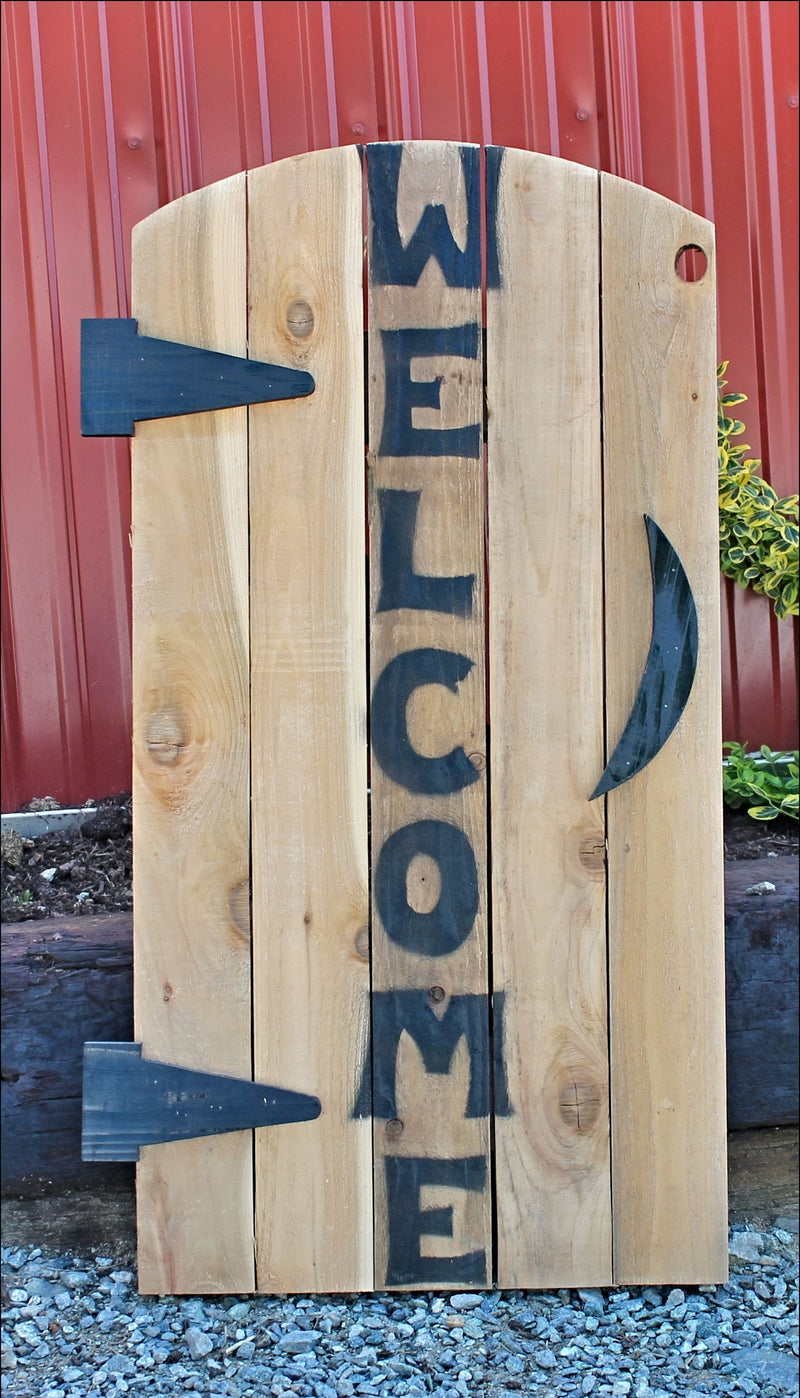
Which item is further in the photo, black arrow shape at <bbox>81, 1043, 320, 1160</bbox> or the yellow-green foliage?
the yellow-green foliage

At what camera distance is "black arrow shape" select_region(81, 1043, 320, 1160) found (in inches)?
56.7

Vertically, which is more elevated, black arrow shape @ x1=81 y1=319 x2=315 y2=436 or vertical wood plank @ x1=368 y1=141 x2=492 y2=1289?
black arrow shape @ x1=81 y1=319 x2=315 y2=436

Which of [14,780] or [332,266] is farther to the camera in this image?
[14,780]

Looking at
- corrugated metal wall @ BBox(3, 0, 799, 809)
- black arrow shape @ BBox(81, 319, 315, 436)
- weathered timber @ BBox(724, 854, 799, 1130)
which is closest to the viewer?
black arrow shape @ BBox(81, 319, 315, 436)

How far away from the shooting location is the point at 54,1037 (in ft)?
5.29

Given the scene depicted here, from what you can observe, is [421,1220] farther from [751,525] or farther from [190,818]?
[751,525]

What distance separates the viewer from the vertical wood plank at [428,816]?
1457 mm

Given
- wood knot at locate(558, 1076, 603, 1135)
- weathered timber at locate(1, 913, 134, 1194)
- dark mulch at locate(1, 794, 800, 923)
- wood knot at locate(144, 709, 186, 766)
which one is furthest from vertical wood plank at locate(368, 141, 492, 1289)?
dark mulch at locate(1, 794, 800, 923)

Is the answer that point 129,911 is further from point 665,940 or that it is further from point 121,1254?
point 665,940

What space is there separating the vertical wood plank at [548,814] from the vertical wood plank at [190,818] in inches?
14.8

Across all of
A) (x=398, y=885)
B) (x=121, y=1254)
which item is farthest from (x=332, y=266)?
(x=121, y=1254)

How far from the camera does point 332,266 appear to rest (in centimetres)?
144

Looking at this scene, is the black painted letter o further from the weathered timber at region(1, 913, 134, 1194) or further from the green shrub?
the green shrub

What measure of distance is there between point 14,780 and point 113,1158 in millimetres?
1001
